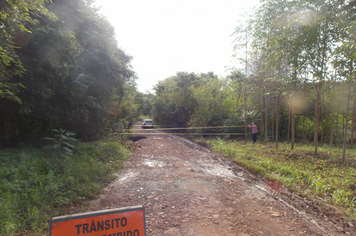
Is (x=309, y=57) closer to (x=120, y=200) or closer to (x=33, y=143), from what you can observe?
(x=120, y=200)

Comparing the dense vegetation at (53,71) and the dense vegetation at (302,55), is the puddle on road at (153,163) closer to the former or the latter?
the dense vegetation at (53,71)

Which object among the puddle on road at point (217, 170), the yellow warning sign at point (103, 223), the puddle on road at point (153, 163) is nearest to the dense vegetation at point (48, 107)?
the puddle on road at point (153, 163)

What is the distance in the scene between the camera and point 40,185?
4.46 meters

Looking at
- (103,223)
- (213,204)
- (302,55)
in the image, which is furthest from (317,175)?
(103,223)

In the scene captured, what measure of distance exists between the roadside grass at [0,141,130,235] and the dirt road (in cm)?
58

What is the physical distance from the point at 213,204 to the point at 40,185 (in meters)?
3.83

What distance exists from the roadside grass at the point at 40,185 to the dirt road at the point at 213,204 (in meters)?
0.58

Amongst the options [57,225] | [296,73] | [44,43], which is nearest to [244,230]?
[57,225]

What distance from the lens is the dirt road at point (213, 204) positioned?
358 cm

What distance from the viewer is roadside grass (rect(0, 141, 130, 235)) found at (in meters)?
3.46

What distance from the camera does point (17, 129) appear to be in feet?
22.4

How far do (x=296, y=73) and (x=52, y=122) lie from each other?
1028 cm

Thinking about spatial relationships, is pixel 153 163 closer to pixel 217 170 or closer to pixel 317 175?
pixel 217 170

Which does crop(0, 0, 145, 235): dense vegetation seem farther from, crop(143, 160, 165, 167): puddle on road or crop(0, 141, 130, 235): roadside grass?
crop(143, 160, 165, 167): puddle on road
